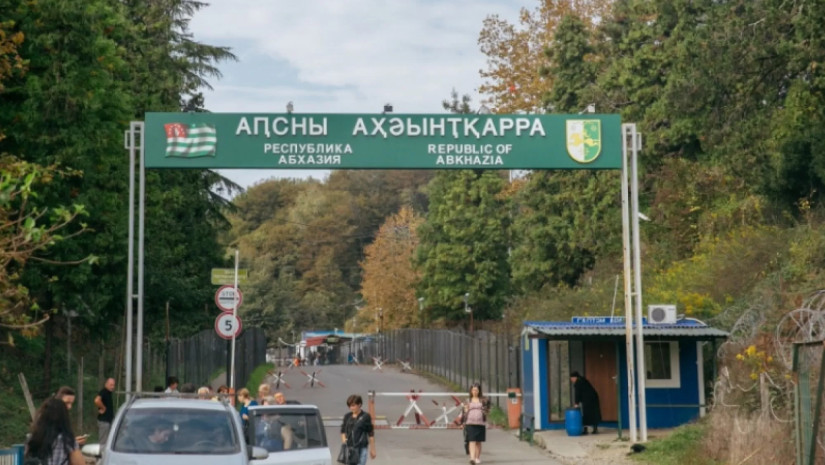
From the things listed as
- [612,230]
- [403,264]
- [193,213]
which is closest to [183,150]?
[193,213]

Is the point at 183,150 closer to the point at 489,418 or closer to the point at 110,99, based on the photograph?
the point at 110,99

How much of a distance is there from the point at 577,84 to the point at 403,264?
151 ft

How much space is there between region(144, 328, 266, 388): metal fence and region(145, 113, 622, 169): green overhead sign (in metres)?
8.15

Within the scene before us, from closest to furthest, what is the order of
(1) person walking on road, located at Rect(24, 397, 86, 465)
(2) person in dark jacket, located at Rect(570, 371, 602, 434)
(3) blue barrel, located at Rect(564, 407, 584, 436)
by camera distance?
(1) person walking on road, located at Rect(24, 397, 86, 465)
(3) blue barrel, located at Rect(564, 407, 584, 436)
(2) person in dark jacket, located at Rect(570, 371, 602, 434)

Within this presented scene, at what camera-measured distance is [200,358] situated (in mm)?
39250

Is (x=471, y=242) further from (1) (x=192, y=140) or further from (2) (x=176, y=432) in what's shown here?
(2) (x=176, y=432)

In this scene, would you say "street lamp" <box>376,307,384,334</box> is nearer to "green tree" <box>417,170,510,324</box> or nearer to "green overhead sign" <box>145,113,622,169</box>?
"green tree" <box>417,170,510,324</box>

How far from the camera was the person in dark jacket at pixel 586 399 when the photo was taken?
93.2ft

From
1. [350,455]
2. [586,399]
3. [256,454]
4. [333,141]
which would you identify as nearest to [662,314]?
[586,399]

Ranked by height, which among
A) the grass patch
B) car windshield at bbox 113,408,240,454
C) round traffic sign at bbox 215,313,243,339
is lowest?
the grass patch

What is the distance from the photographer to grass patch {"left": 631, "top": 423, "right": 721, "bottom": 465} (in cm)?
2152

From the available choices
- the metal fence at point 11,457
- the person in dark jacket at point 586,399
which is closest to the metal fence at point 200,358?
the person in dark jacket at point 586,399

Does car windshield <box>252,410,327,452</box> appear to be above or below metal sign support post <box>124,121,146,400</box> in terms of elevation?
below

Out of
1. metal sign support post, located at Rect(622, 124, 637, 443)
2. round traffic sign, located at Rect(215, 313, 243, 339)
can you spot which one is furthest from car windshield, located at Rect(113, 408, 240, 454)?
metal sign support post, located at Rect(622, 124, 637, 443)
